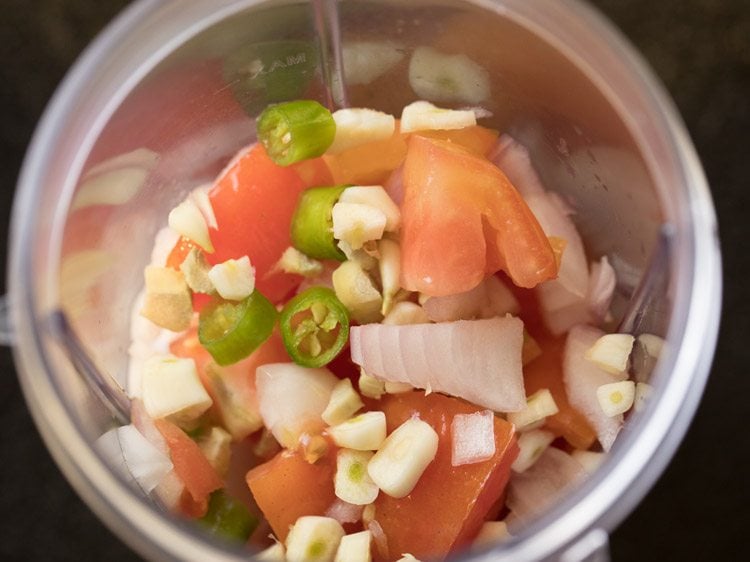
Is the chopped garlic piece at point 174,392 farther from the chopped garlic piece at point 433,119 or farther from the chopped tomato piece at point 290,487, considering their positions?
the chopped garlic piece at point 433,119

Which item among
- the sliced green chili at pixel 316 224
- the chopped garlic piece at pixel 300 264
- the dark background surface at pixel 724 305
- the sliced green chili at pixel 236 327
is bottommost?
the dark background surface at pixel 724 305

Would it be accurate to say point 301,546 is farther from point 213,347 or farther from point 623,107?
point 623,107

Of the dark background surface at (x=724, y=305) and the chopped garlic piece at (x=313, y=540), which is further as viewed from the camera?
the dark background surface at (x=724, y=305)

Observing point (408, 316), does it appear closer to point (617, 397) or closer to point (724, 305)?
Result: point (617, 397)

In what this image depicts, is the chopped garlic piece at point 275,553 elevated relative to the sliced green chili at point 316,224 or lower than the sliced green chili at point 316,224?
lower

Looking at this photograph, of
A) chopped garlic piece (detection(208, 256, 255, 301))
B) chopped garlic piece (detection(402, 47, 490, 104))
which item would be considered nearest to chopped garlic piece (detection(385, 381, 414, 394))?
chopped garlic piece (detection(208, 256, 255, 301))

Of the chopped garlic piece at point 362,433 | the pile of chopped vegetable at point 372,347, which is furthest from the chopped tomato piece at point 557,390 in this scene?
the chopped garlic piece at point 362,433
